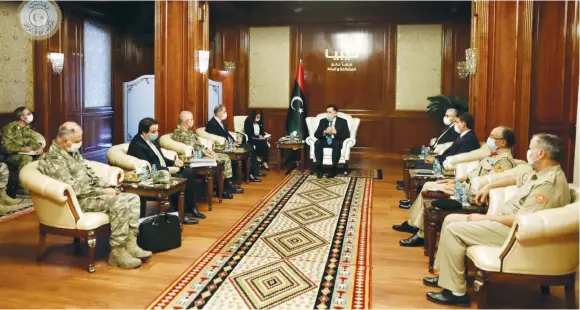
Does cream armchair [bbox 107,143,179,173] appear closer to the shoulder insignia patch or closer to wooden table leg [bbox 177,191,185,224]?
wooden table leg [bbox 177,191,185,224]

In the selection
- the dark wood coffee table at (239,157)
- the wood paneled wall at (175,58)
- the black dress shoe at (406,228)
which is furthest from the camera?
the dark wood coffee table at (239,157)

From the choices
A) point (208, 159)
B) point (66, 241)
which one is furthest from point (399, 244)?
point (66, 241)

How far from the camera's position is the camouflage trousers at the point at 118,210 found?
429cm

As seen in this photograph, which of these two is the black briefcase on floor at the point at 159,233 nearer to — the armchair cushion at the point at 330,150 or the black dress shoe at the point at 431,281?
the black dress shoe at the point at 431,281

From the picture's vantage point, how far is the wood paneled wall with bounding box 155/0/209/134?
7.48 m

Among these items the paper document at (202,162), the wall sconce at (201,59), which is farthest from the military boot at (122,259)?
the wall sconce at (201,59)

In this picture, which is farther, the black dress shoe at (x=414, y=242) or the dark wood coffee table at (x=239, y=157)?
the dark wood coffee table at (x=239, y=157)

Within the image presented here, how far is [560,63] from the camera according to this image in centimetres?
581

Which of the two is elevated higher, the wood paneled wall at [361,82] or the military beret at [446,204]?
the wood paneled wall at [361,82]

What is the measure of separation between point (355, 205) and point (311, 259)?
7.85 ft

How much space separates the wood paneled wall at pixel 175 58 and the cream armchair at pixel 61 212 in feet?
11.0

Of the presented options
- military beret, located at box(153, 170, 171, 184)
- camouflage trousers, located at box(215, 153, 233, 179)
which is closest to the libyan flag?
camouflage trousers, located at box(215, 153, 233, 179)

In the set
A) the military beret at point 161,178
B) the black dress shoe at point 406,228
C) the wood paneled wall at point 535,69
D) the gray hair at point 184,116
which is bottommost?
the black dress shoe at point 406,228

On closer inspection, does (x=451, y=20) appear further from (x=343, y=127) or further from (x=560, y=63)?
Answer: (x=560, y=63)
